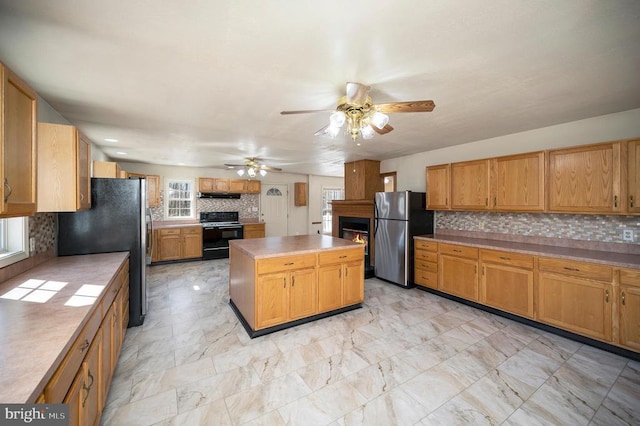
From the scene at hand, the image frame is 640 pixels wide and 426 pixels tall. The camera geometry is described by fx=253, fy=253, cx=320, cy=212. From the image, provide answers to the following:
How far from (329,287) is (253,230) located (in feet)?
13.5

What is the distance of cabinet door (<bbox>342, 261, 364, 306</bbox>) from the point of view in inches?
126

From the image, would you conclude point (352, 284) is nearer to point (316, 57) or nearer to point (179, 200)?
point (316, 57)

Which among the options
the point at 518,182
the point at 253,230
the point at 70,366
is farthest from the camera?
the point at 253,230

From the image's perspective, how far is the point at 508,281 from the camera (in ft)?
10.1

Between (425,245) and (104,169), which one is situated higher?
(104,169)

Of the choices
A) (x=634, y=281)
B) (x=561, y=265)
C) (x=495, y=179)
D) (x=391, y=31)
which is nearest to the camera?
(x=391, y=31)

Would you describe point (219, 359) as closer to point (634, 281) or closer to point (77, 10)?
point (77, 10)

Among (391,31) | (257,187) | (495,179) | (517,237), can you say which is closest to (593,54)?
(391,31)

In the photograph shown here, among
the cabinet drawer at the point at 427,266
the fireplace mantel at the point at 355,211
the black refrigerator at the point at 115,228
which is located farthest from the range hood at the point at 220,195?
the cabinet drawer at the point at 427,266

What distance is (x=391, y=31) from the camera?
146 cm

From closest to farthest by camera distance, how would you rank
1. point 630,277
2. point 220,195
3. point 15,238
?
point 15,238 → point 630,277 → point 220,195

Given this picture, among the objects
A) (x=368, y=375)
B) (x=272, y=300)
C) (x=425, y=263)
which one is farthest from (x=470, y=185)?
(x=272, y=300)

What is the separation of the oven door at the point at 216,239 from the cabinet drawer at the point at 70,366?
15.9 feet

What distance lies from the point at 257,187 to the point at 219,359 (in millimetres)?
5240
